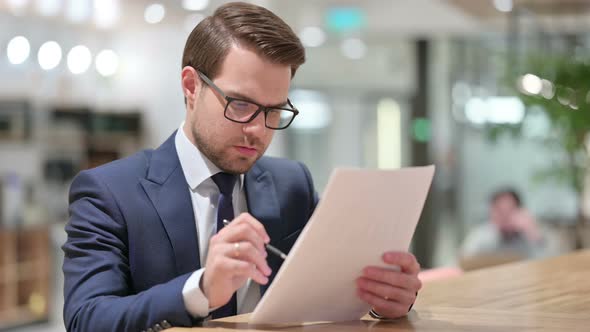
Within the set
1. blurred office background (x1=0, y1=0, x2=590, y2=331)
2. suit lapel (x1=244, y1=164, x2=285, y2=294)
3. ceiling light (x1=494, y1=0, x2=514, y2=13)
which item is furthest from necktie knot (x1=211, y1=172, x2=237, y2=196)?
ceiling light (x1=494, y1=0, x2=514, y2=13)

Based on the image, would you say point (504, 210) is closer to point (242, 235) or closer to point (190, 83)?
point (190, 83)

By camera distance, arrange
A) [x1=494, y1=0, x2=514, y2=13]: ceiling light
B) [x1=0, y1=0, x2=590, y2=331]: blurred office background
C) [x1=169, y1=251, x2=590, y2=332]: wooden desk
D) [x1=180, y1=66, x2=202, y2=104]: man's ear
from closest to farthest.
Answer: [x1=169, y1=251, x2=590, y2=332]: wooden desk < [x1=180, y1=66, x2=202, y2=104]: man's ear < [x1=494, y1=0, x2=514, y2=13]: ceiling light < [x1=0, y1=0, x2=590, y2=331]: blurred office background

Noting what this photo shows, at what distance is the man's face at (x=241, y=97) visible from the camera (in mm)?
1787

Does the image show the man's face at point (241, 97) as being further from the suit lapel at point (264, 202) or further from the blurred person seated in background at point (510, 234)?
the blurred person seated in background at point (510, 234)

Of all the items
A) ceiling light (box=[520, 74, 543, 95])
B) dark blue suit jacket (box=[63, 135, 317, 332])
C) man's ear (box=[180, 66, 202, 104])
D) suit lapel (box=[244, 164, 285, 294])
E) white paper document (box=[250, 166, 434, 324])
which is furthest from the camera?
ceiling light (box=[520, 74, 543, 95])

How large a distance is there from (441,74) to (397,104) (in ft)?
2.27

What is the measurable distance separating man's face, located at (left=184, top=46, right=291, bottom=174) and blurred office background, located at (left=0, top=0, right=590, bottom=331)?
4.78m

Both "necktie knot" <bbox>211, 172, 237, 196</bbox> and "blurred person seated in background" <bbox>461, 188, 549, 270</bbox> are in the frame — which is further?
"blurred person seated in background" <bbox>461, 188, 549, 270</bbox>

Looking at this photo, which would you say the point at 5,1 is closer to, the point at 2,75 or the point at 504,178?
the point at 2,75

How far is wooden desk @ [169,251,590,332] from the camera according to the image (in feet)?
4.99

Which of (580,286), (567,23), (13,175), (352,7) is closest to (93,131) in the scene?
(13,175)

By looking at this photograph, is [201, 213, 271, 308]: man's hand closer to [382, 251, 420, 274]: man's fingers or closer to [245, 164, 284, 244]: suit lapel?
[382, 251, 420, 274]: man's fingers

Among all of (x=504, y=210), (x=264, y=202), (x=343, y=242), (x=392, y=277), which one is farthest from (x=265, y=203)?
(x=504, y=210)

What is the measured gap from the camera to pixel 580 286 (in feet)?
7.09
